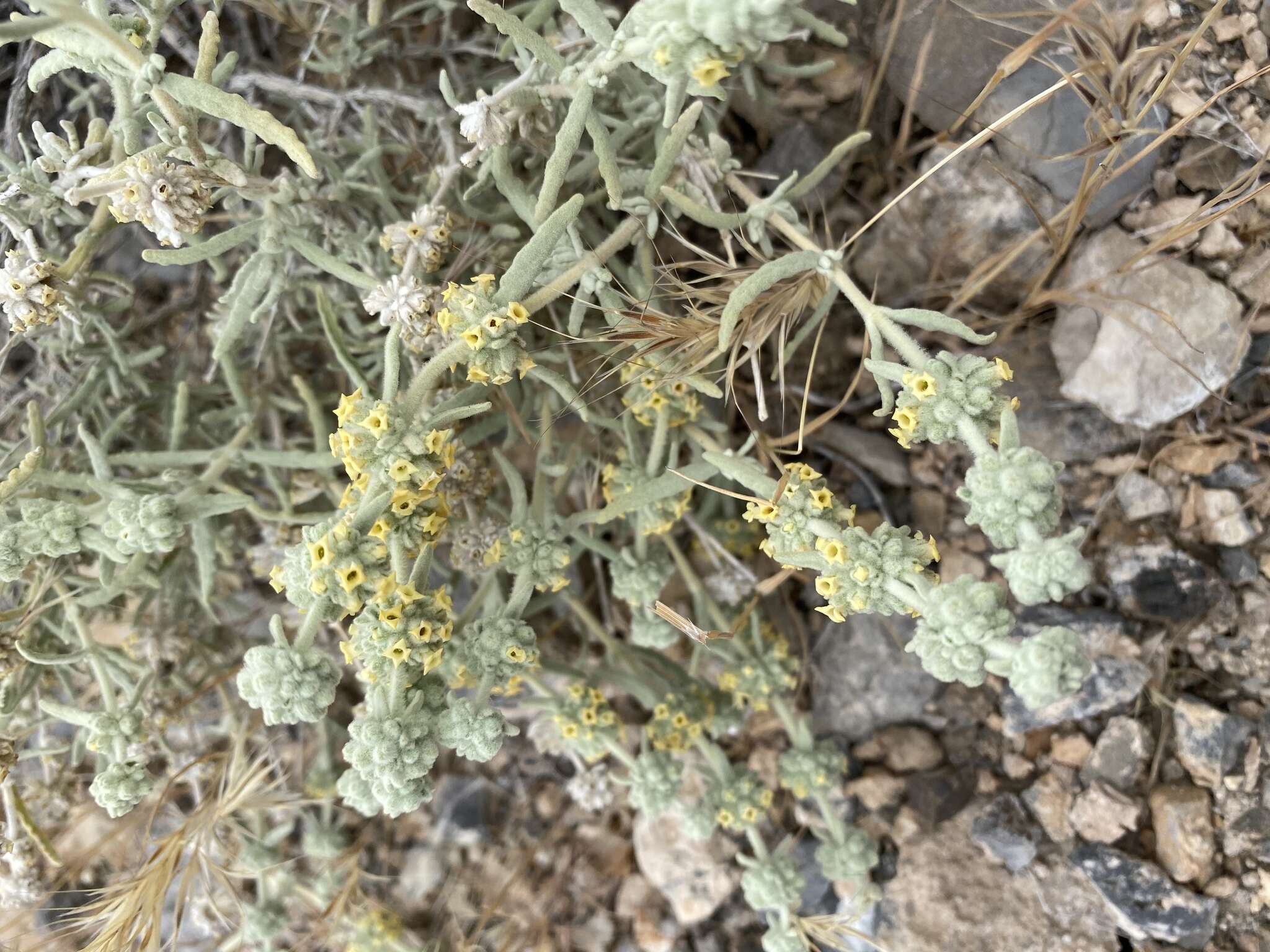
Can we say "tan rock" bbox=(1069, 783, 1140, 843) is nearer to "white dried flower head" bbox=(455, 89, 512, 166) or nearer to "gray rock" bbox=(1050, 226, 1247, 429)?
"gray rock" bbox=(1050, 226, 1247, 429)

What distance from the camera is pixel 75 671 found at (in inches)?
105

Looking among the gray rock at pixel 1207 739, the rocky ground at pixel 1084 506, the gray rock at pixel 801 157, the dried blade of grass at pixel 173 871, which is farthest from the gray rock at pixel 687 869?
the gray rock at pixel 801 157

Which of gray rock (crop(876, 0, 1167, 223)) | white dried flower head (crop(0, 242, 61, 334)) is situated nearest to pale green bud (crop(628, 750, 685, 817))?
white dried flower head (crop(0, 242, 61, 334))

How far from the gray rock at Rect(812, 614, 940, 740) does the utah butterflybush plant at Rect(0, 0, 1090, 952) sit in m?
0.09

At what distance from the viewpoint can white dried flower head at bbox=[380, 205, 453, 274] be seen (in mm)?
2053

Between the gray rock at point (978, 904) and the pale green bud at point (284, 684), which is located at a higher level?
the pale green bud at point (284, 684)

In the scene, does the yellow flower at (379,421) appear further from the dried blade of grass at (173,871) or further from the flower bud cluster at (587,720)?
the dried blade of grass at (173,871)

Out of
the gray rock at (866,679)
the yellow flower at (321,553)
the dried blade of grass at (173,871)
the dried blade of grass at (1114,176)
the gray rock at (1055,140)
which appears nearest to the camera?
the yellow flower at (321,553)

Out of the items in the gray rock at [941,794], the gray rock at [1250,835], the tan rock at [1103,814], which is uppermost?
the gray rock at [1250,835]

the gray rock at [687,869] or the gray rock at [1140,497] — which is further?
the gray rock at [687,869]

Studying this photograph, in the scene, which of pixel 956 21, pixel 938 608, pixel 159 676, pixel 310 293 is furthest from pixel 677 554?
pixel 956 21

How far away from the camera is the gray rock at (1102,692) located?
260cm

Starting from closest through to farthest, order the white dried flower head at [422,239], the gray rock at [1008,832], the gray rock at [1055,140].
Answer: the white dried flower head at [422,239]
the gray rock at [1055,140]
the gray rock at [1008,832]

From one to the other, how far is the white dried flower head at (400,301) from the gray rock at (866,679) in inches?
69.2
